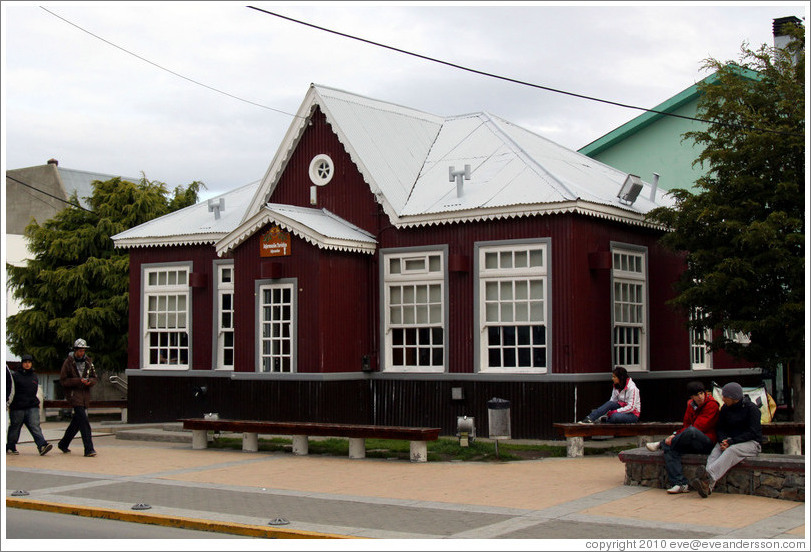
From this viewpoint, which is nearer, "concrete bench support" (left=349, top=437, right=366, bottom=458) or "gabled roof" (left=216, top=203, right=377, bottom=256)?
"concrete bench support" (left=349, top=437, right=366, bottom=458)

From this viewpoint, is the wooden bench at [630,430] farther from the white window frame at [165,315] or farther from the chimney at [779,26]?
the chimney at [779,26]

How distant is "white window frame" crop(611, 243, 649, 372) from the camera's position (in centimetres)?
1981

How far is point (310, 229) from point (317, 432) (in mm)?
4504

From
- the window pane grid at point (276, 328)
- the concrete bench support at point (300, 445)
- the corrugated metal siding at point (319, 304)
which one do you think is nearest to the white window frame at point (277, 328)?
the window pane grid at point (276, 328)

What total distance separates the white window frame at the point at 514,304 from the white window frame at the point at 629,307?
1542mm

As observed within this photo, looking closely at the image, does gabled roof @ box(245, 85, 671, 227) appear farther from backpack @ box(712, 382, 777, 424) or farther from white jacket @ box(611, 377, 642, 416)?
backpack @ box(712, 382, 777, 424)

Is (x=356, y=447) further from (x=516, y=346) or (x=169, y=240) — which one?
(x=169, y=240)

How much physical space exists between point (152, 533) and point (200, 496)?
7.67 ft

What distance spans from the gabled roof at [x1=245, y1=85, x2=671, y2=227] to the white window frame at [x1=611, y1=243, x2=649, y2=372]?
80 cm

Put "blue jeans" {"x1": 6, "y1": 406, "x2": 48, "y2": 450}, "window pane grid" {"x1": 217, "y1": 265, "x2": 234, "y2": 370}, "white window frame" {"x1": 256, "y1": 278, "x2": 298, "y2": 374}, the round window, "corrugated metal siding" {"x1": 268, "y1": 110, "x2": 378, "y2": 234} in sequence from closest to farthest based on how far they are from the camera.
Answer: "blue jeans" {"x1": 6, "y1": 406, "x2": 48, "y2": 450} < "white window frame" {"x1": 256, "y1": 278, "x2": 298, "y2": 374} < "corrugated metal siding" {"x1": 268, "y1": 110, "x2": 378, "y2": 234} < the round window < "window pane grid" {"x1": 217, "y1": 265, "x2": 234, "y2": 370}

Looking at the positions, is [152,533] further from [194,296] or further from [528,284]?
[194,296]

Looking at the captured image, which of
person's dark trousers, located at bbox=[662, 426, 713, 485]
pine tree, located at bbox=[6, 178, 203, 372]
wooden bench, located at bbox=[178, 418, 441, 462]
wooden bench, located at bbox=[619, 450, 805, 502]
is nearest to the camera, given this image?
wooden bench, located at bbox=[619, 450, 805, 502]

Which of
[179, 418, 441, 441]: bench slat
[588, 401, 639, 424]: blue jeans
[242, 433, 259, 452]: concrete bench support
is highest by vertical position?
[588, 401, 639, 424]: blue jeans

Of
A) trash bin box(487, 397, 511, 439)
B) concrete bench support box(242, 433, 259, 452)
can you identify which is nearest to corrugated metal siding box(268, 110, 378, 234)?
concrete bench support box(242, 433, 259, 452)
